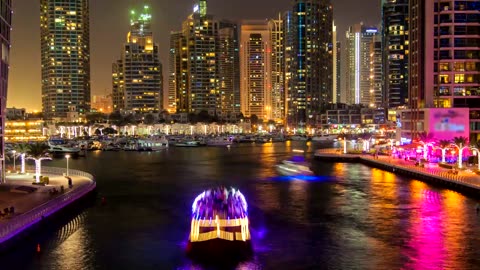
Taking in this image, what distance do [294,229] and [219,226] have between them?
8.85 meters

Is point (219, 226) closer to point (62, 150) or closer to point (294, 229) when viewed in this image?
point (294, 229)

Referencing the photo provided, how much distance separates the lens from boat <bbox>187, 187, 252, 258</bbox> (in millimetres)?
32656

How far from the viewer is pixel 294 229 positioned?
3994cm

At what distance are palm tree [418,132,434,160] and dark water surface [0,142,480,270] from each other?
730 inches

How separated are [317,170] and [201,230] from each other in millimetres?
53503

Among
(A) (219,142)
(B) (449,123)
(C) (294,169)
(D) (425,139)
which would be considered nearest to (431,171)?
(C) (294,169)

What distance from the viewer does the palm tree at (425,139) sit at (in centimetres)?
8424

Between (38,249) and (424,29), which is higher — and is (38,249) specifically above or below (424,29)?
below

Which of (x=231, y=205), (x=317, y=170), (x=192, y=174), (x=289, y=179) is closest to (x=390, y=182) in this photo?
(x=289, y=179)

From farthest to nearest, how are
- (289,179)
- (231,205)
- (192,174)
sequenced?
(192,174) → (289,179) → (231,205)

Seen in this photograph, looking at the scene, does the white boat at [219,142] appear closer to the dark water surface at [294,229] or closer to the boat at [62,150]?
the boat at [62,150]

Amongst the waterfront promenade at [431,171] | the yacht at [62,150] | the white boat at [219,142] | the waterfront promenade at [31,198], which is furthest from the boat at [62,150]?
the waterfront promenade at [31,198]

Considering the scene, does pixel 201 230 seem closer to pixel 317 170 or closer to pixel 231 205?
pixel 231 205

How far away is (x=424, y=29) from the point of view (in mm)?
100250
